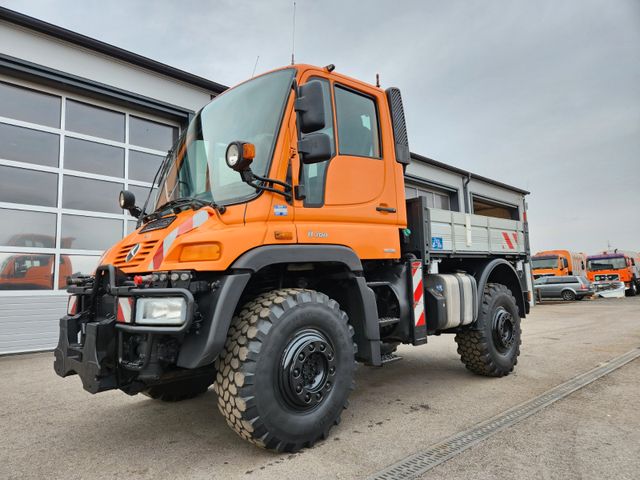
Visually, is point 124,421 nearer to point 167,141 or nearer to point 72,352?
point 72,352

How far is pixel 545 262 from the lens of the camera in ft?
79.3

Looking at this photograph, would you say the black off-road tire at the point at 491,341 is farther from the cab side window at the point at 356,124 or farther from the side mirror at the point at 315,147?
the side mirror at the point at 315,147

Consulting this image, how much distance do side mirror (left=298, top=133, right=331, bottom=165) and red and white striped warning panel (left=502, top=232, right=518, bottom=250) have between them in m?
3.48

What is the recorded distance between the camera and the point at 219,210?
2.86m

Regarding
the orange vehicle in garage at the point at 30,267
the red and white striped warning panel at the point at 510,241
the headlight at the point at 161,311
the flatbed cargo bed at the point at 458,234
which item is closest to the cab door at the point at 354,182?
the flatbed cargo bed at the point at 458,234

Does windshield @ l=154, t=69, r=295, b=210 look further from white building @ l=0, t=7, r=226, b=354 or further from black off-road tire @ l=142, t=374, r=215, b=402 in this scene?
white building @ l=0, t=7, r=226, b=354

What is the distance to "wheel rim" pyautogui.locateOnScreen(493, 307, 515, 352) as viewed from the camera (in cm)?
487

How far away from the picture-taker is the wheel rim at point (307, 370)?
8.91ft

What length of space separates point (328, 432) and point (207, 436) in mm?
925

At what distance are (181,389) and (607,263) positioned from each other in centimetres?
2931

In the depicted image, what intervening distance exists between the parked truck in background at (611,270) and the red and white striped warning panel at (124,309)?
96.0 feet

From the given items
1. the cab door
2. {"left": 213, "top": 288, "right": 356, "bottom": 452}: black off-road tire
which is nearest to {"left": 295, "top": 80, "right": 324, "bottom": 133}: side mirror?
the cab door

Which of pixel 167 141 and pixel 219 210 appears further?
pixel 167 141

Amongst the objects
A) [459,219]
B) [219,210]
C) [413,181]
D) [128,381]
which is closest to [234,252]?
[219,210]
